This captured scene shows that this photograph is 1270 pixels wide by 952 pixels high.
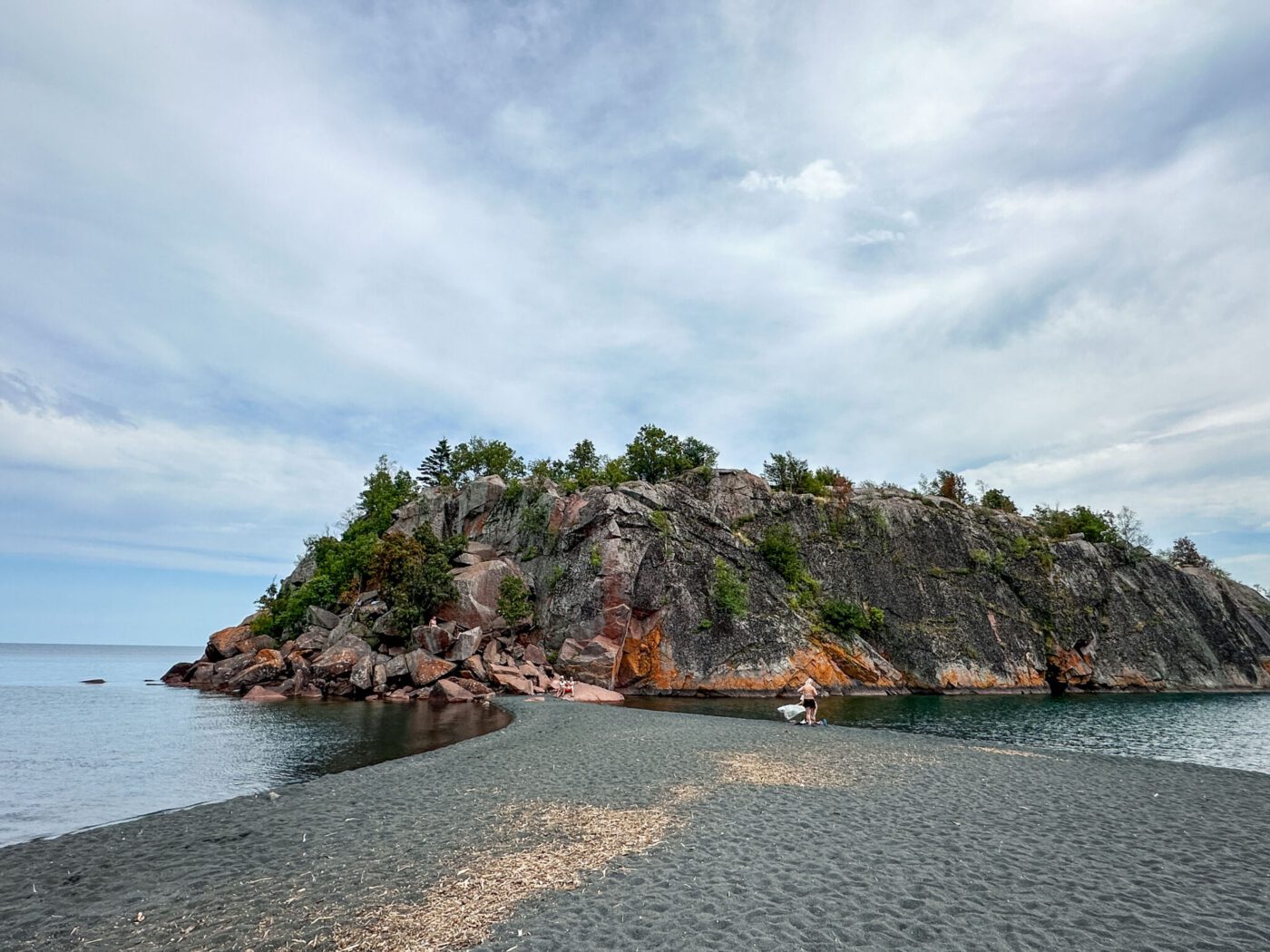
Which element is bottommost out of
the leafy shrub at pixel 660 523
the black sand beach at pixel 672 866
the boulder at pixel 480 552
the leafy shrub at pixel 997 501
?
the black sand beach at pixel 672 866

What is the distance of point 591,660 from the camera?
184 feet

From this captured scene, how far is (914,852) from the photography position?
12070 mm

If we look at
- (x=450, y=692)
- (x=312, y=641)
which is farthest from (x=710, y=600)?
(x=312, y=641)

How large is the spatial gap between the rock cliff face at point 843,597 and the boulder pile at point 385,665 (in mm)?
4622

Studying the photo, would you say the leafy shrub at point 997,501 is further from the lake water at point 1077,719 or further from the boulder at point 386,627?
the boulder at point 386,627

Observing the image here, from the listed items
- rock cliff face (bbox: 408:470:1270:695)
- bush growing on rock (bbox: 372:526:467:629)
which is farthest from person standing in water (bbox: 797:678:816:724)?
bush growing on rock (bbox: 372:526:467:629)

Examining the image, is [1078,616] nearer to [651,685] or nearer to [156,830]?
[651,685]

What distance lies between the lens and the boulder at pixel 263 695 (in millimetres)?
48406

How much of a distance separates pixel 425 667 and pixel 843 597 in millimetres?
44769

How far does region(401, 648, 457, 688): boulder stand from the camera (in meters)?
49.5

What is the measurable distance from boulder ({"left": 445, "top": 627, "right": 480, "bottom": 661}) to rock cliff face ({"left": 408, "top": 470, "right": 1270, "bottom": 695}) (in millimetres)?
4902

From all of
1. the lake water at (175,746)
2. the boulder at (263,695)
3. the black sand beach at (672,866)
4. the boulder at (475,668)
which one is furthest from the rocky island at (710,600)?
the black sand beach at (672,866)

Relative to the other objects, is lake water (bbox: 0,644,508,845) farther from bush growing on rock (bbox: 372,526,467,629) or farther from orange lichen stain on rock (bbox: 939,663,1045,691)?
orange lichen stain on rock (bbox: 939,663,1045,691)

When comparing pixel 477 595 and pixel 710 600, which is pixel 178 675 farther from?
pixel 710 600
